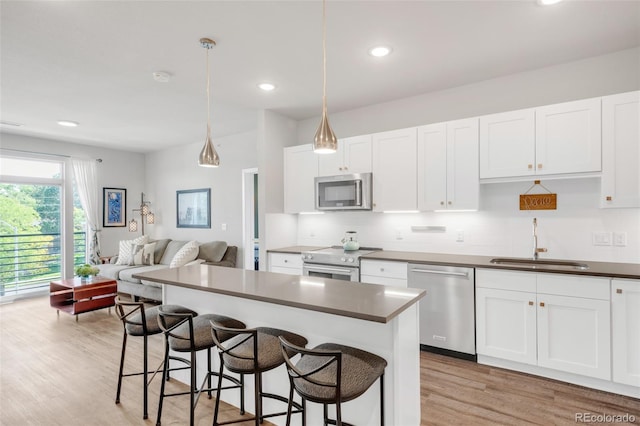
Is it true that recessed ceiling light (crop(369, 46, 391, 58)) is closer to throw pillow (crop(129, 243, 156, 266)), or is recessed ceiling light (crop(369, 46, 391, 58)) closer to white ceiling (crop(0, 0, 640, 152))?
white ceiling (crop(0, 0, 640, 152))

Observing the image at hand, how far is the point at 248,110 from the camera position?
4293mm

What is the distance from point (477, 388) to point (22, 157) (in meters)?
7.24

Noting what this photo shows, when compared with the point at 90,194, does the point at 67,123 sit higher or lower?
higher

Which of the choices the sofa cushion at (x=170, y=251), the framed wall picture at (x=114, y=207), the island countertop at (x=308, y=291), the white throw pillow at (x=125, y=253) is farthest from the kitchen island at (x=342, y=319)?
the framed wall picture at (x=114, y=207)

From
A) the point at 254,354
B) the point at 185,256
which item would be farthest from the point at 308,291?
the point at 185,256

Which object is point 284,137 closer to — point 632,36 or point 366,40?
point 366,40

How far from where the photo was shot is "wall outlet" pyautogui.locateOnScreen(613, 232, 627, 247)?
277 centimetres

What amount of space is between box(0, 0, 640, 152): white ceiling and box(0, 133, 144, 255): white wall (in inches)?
79.5

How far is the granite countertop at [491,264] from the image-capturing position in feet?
7.97

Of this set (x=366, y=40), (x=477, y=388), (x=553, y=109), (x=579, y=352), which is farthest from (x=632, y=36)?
(x=477, y=388)

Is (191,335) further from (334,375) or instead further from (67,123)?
(67,123)

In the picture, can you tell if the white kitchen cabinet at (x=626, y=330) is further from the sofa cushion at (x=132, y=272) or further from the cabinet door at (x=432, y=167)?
the sofa cushion at (x=132, y=272)

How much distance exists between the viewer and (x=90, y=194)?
247 inches

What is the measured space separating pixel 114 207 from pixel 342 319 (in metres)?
6.49
